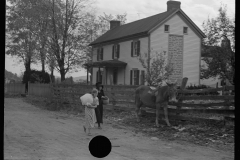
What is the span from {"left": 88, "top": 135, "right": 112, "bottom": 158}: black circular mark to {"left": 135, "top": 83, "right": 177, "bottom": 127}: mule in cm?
800

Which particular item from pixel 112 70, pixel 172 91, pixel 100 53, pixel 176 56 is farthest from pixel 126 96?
pixel 100 53

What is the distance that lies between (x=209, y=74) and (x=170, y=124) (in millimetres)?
17049

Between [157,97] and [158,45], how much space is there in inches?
571

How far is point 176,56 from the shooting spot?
72.6ft

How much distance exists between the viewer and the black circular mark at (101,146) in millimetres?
2102

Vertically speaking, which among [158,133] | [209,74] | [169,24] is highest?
[169,24]

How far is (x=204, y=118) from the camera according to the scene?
9.59 metres

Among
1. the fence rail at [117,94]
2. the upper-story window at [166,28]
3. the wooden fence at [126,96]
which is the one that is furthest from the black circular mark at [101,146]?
the upper-story window at [166,28]

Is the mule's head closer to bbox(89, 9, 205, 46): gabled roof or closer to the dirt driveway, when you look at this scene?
the dirt driveway

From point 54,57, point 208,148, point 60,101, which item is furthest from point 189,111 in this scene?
point 54,57

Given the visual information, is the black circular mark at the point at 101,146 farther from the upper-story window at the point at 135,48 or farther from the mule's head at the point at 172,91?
the upper-story window at the point at 135,48

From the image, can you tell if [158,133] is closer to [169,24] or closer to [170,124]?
[170,124]

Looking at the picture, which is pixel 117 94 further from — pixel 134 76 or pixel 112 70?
pixel 112 70

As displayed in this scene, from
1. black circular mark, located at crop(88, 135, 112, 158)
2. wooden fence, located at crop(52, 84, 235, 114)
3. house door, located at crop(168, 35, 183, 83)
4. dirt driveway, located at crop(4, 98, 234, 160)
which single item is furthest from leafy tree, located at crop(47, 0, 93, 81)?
black circular mark, located at crop(88, 135, 112, 158)
